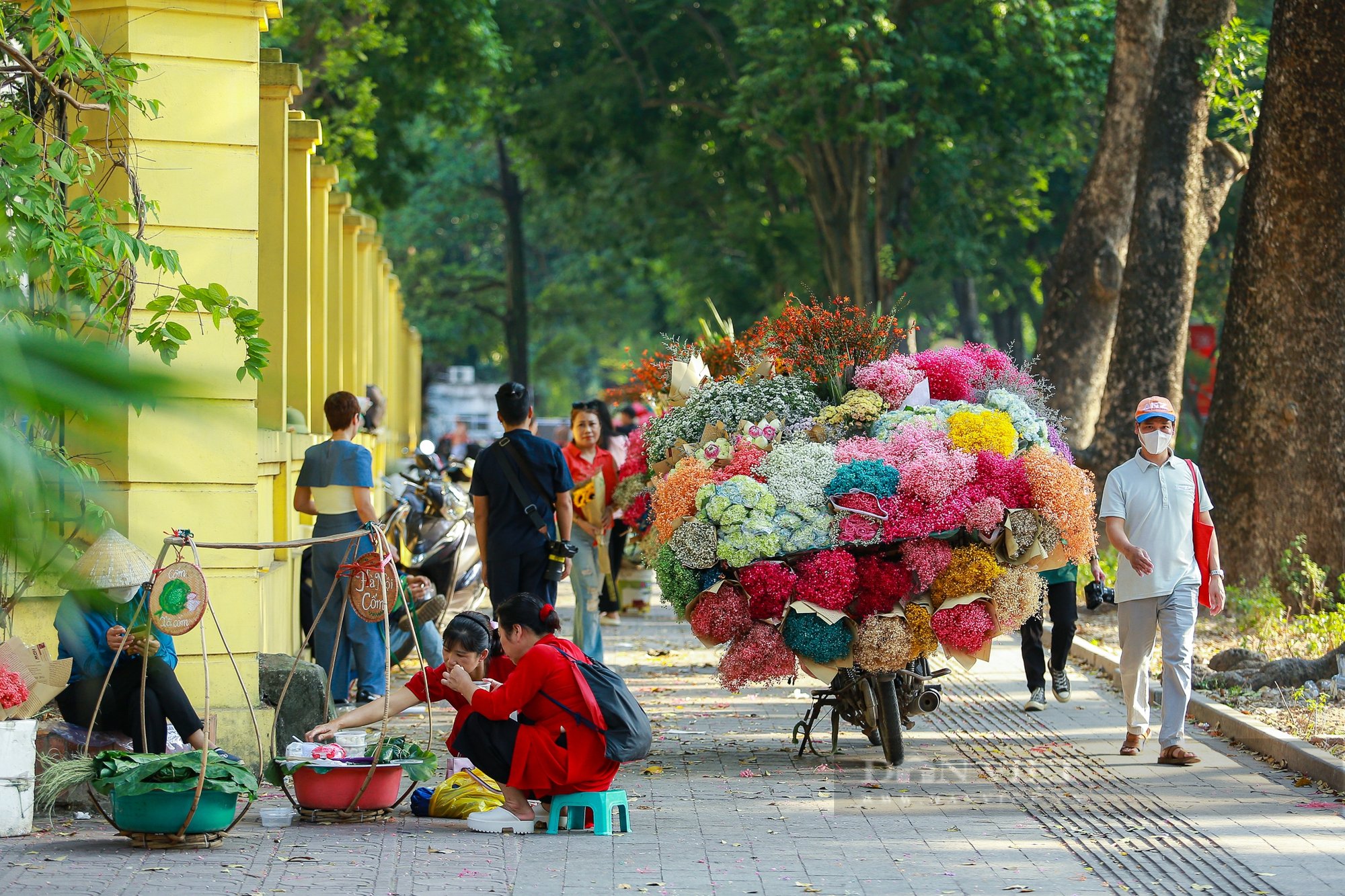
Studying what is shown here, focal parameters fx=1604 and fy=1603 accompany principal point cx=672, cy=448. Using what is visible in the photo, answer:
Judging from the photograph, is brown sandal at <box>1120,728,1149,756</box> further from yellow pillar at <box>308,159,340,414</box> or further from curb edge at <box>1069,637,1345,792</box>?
yellow pillar at <box>308,159,340,414</box>

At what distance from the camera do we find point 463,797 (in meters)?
7.14

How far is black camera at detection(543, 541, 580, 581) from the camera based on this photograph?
371 inches

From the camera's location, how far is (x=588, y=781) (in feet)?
22.1

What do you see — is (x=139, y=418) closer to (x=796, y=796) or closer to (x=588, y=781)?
(x=588, y=781)

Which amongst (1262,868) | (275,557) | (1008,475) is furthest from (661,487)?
(1262,868)

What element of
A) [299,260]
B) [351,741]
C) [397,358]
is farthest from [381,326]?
[351,741]

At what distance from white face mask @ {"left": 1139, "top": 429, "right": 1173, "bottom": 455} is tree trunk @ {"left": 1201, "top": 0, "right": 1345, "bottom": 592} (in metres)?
5.25

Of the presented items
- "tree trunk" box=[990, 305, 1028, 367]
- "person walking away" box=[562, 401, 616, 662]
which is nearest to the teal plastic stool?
"person walking away" box=[562, 401, 616, 662]

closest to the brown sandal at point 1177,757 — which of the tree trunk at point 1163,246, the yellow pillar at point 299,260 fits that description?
the yellow pillar at point 299,260

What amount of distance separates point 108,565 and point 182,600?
17.7ft

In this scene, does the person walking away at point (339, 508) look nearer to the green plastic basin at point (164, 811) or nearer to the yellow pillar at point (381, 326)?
the green plastic basin at point (164, 811)

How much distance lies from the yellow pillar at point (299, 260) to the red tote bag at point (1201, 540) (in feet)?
20.2

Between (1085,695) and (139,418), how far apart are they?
10.9 metres

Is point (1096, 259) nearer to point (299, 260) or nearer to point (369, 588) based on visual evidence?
point (299, 260)
